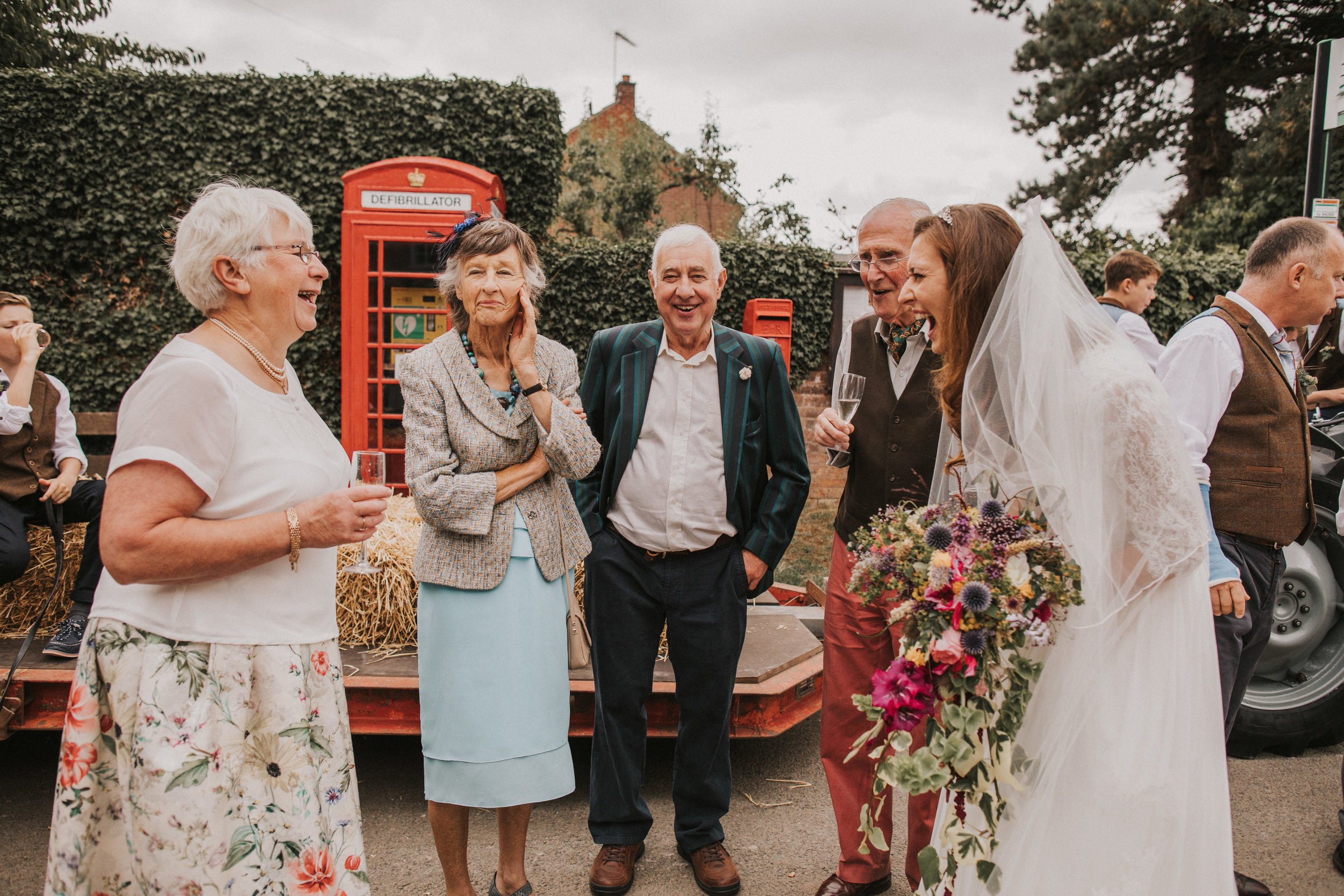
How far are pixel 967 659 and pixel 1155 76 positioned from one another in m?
16.5

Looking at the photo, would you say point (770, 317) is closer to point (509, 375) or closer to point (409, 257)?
point (409, 257)

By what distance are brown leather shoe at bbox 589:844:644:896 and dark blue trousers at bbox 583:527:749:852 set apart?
0.03 m

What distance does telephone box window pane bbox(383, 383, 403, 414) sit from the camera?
638 centimetres

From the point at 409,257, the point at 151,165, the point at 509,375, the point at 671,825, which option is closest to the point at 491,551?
the point at 509,375

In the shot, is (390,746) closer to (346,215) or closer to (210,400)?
(210,400)

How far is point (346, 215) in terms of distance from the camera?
6.10m

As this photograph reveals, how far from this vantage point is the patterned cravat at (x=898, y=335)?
2867 mm

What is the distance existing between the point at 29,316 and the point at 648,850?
410 centimetres

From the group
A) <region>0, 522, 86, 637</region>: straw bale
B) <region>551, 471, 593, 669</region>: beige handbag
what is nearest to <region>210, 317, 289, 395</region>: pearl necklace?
<region>551, 471, 593, 669</region>: beige handbag

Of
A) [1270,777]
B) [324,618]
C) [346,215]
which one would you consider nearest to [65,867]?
[324,618]

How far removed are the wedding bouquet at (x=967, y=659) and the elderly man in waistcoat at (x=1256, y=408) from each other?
4.57ft

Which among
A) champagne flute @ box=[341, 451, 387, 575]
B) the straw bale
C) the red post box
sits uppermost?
the red post box

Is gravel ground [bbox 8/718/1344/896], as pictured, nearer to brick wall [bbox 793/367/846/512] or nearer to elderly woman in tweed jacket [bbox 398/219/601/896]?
elderly woman in tweed jacket [bbox 398/219/601/896]

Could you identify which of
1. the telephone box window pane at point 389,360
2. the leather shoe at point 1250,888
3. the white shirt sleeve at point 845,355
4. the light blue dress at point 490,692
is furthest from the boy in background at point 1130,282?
the telephone box window pane at point 389,360
